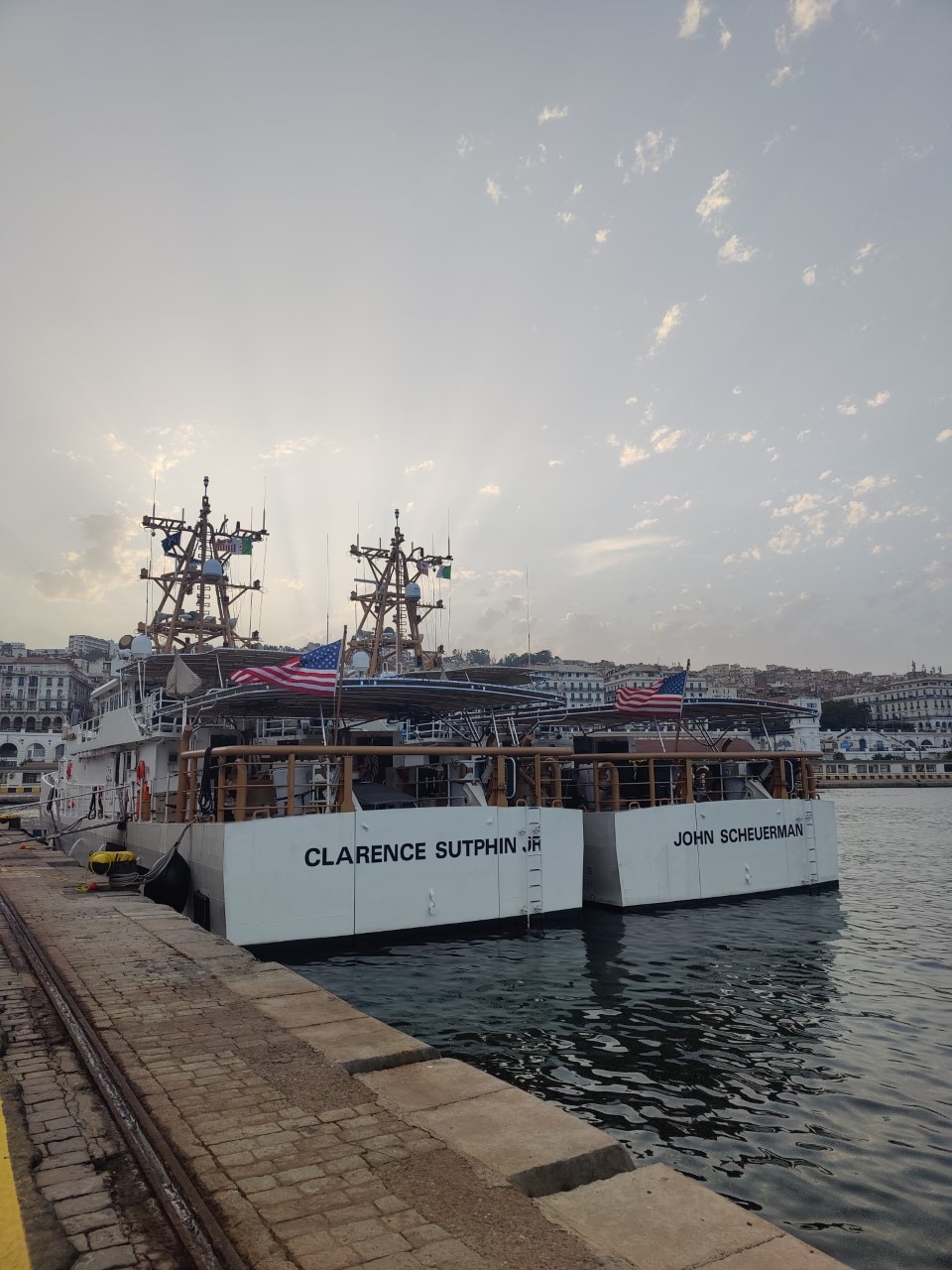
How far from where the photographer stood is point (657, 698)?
21.7 meters

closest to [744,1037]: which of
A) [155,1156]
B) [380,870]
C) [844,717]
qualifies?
[380,870]

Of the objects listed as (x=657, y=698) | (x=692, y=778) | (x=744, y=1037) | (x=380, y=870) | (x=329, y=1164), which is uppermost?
(x=657, y=698)

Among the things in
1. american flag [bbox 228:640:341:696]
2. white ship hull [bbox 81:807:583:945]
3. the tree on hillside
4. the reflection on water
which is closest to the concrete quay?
the reflection on water

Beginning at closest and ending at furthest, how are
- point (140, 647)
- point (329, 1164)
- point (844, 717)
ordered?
point (329, 1164)
point (140, 647)
point (844, 717)

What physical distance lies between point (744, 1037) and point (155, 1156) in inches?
317

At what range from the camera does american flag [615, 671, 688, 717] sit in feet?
70.8

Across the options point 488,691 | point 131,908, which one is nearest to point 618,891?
point 488,691

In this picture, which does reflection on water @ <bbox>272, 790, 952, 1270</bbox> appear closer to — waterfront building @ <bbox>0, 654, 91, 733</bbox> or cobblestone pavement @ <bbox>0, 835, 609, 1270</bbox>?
cobblestone pavement @ <bbox>0, 835, 609, 1270</bbox>

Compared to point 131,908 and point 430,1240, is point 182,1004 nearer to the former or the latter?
point 430,1240

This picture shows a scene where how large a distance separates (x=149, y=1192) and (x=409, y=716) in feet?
62.1

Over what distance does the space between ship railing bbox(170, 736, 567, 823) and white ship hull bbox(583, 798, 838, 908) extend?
194 centimetres

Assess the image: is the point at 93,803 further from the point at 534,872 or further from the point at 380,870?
the point at 534,872

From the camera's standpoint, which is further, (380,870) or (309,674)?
(309,674)

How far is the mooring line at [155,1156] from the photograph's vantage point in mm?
4223
